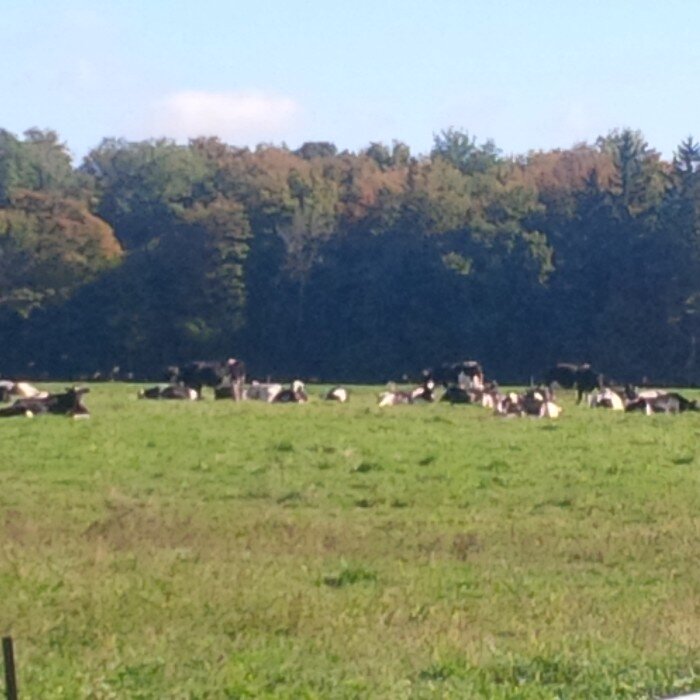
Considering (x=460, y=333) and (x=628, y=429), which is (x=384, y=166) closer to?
(x=460, y=333)

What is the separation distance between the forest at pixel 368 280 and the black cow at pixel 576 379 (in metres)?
23.2

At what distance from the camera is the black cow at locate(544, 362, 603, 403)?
42281 mm

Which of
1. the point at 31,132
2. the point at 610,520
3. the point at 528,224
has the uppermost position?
the point at 31,132

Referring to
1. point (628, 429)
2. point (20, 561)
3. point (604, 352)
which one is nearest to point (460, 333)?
point (604, 352)

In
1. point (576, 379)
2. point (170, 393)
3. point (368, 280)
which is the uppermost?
point (368, 280)

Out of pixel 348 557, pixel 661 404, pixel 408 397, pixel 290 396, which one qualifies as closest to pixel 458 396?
pixel 408 397

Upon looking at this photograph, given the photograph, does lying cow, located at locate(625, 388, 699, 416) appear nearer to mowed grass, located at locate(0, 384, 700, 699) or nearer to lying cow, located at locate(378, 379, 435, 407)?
lying cow, located at locate(378, 379, 435, 407)

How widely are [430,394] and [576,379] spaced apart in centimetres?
843

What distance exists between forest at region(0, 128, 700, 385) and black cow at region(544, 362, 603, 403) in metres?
23.2

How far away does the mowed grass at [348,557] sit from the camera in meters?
9.16

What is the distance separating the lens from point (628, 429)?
27.5m

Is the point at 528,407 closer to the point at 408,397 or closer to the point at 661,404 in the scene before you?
the point at 661,404

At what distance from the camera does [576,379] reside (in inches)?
1735

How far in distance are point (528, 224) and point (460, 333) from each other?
7158mm
